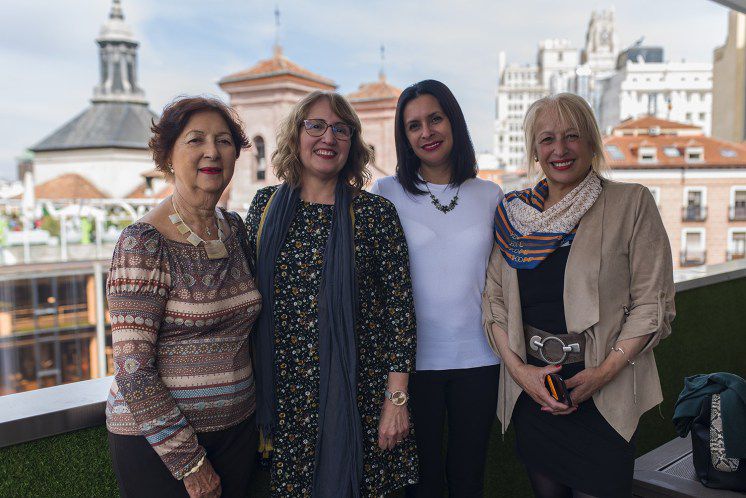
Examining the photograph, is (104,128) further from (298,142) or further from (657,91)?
(298,142)

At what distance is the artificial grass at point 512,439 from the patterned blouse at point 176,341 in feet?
0.95

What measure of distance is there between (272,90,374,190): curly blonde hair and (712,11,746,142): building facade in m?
28.2

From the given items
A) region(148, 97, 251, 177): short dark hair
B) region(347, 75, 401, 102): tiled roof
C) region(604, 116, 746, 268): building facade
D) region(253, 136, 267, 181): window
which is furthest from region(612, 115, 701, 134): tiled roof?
region(148, 97, 251, 177): short dark hair

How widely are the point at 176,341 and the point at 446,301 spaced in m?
0.76

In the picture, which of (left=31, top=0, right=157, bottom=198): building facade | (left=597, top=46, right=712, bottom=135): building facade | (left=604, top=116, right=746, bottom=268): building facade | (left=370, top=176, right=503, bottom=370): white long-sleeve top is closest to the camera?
(left=370, top=176, right=503, bottom=370): white long-sleeve top

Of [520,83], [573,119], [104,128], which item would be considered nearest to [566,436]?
[573,119]

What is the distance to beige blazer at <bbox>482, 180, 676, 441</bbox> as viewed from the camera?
1505 mm

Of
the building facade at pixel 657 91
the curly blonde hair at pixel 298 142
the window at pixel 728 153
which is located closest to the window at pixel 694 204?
the window at pixel 728 153

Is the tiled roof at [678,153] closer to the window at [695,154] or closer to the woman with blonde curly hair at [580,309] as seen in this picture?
the window at [695,154]

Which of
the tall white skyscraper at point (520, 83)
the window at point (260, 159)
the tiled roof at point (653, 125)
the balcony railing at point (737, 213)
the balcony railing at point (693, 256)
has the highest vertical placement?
the tall white skyscraper at point (520, 83)

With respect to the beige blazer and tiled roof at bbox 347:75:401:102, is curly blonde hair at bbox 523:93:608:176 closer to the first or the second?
the beige blazer

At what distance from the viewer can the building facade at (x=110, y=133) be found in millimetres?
49375

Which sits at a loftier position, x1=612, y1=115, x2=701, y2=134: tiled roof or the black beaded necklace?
x1=612, y1=115, x2=701, y2=134: tiled roof

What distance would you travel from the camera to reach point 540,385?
1564 millimetres
